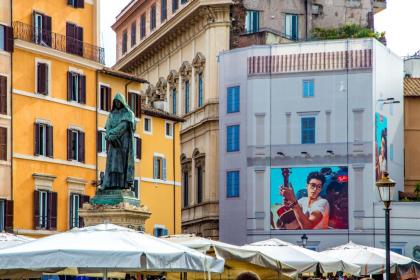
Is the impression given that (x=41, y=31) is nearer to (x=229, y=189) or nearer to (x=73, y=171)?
(x=73, y=171)

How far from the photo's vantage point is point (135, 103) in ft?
215

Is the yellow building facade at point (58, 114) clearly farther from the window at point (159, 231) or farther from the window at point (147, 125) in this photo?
the window at point (147, 125)

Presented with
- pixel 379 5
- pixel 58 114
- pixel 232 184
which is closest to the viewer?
pixel 58 114

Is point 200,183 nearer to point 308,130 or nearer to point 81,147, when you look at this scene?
point 308,130

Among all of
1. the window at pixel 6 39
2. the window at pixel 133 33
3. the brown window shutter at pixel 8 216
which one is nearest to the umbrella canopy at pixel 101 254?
the brown window shutter at pixel 8 216

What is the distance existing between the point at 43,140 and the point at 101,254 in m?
38.7

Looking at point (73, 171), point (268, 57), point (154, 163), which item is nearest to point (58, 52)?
point (73, 171)

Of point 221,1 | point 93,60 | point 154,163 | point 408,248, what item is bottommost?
point 408,248

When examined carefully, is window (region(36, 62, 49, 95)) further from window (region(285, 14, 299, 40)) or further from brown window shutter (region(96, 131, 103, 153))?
window (region(285, 14, 299, 40))

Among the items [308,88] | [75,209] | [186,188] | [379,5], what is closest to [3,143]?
[75,209]

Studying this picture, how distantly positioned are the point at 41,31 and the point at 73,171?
6762 mm

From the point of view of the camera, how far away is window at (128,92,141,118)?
6512 cm

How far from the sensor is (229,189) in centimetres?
7362

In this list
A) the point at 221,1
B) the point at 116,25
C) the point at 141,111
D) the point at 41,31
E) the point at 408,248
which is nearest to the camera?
the point at 41,31
